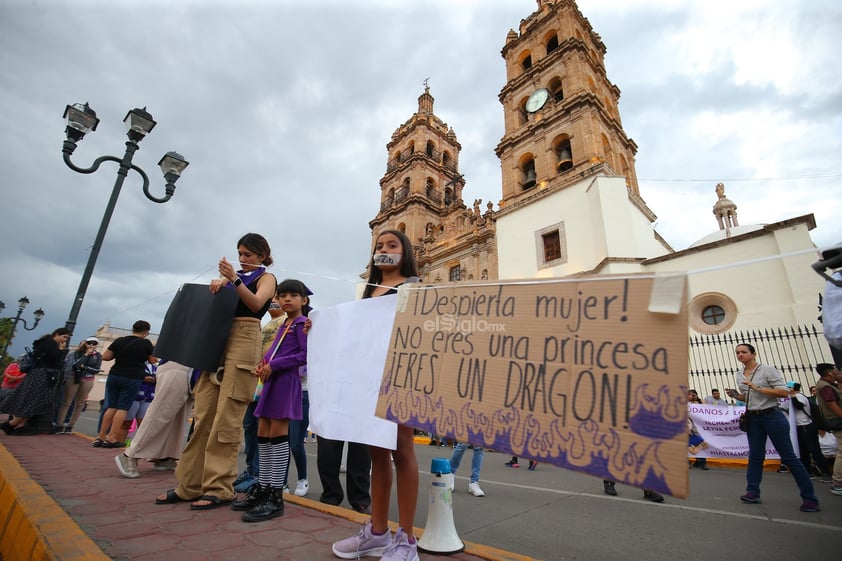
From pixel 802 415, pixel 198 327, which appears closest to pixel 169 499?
pixel 198 327

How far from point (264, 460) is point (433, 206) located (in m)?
25.5

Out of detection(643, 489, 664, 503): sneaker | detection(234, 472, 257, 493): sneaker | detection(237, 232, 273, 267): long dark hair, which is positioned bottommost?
detection(643, 489, 664, 503): sneaker

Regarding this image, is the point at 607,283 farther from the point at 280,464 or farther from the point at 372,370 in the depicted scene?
the point at 280,464

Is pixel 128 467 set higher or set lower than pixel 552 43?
lower

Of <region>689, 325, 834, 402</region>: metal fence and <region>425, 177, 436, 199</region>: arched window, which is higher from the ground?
<region>425, 177, 436, 199</region>: arched window

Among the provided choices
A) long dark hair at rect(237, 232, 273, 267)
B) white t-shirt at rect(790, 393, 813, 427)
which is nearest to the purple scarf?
long dark hair at rect(237, 232, 273, 267)

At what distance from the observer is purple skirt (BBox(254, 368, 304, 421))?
8.89 ft

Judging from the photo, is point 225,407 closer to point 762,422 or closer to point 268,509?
point 268,509

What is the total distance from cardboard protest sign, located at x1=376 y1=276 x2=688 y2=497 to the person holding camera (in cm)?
758

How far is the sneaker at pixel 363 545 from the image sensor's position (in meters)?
1.88

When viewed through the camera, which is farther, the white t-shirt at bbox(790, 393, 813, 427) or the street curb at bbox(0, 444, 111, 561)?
the white t-shirt at bbox(790, 393, 813, 427)

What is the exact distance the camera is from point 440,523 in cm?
231

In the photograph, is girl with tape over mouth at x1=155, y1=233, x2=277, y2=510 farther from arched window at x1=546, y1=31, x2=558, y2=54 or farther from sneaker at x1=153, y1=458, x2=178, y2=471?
arched window at x1=546, y1=31, x2=558, y2=54

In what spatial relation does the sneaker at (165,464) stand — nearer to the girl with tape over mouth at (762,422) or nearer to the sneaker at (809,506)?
the girl with tape over mouth at (762,422)
